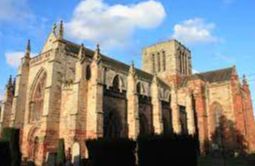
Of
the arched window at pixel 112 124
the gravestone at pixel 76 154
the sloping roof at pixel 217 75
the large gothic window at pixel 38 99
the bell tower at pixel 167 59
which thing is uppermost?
the bell tower at pixel 167 59

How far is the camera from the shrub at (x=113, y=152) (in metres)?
14.4

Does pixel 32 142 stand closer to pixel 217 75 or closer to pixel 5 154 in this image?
pixel 5 154

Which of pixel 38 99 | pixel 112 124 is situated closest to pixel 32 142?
pixel 38 99

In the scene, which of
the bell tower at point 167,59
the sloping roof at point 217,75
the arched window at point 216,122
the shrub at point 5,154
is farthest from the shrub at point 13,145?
the bell tower at point 167,59

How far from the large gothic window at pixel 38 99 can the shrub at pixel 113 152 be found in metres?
20.0

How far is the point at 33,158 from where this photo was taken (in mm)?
32438

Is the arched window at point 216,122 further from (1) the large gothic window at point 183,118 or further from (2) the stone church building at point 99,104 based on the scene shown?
(1) the large gothic window at point 183,118

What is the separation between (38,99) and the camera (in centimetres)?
3462

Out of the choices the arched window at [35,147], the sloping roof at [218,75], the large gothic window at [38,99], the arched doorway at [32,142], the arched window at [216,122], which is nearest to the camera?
the arched window at [35,147]

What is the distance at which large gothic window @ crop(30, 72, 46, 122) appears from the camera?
3391 centimetres

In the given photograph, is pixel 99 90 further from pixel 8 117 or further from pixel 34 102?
pixel 8 117

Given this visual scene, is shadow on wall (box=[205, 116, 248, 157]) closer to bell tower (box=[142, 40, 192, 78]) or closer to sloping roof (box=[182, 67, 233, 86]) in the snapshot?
sloping roof (box=[182, 67, 233, 86])

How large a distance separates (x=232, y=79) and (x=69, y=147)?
28.8 m

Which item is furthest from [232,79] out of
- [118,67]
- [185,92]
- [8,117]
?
[8,117]
